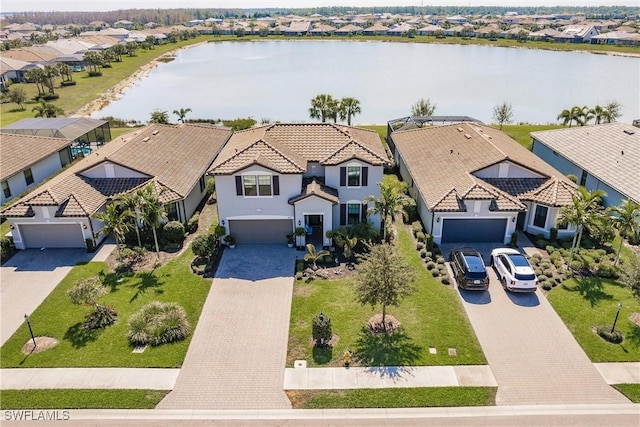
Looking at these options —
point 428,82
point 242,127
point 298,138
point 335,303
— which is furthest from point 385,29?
point 335,303

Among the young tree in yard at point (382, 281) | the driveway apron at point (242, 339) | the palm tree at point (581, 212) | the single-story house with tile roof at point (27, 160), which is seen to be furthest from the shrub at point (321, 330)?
the single-story house with tile roof at point (27, 160)

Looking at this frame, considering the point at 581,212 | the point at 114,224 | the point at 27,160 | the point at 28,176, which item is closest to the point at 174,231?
the point at 114,224

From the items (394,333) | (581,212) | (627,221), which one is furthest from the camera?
(627,221)

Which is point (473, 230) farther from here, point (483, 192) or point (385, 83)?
point (385, 83)

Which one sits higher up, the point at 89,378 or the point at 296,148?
the point at 296,148

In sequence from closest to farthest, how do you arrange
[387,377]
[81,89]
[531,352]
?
[387,377] < [531,352] < [81,89]

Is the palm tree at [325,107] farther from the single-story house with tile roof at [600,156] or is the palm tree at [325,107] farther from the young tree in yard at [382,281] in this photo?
the young tree in yard at [382,281]
